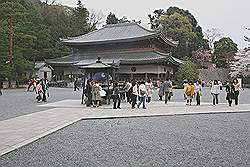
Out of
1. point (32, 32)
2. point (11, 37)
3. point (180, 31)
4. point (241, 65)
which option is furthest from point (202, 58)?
point (11, 37)

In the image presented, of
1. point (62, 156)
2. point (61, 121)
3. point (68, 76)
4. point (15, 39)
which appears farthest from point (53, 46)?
point (62, 156)

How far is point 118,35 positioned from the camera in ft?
159

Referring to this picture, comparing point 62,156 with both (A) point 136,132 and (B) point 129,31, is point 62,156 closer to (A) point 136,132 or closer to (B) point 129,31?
(A) point 136,132

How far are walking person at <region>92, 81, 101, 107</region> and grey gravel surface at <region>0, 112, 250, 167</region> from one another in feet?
19.3

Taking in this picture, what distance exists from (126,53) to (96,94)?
28.6 metres

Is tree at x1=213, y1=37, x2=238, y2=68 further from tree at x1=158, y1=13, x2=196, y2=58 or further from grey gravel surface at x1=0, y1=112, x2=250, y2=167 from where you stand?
grey gravel surface at x1=0, y1=112, x2=250, y2=167

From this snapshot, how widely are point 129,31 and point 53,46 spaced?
56.8 ft

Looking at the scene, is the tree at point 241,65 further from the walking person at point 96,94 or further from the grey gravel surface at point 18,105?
the walking person at point 96,94

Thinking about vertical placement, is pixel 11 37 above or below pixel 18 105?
above

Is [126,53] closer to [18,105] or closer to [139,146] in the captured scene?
[18,105]

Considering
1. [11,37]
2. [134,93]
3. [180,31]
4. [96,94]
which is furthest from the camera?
[180,31]

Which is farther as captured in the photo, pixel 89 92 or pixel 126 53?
pixel 126 53

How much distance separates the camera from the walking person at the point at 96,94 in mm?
17516

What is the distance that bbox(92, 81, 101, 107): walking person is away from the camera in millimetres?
17516
